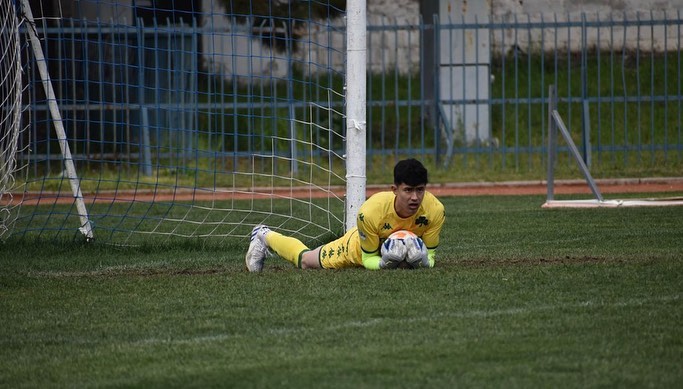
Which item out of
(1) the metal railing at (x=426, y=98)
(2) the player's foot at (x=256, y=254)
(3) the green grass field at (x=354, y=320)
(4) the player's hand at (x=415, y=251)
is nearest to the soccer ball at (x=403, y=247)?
(4) the player's hand at (x=415, y=251)

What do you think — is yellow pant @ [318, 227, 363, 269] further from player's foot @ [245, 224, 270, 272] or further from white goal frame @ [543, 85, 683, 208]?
white goal frame @ [543, 85, 683, 208]

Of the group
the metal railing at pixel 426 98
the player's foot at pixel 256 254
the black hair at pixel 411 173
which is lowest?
the player's foot at pixel 256 254

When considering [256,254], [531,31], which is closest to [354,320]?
[256,254]

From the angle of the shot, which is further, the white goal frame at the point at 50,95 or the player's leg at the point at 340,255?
the white goal frame at the point at 50,95

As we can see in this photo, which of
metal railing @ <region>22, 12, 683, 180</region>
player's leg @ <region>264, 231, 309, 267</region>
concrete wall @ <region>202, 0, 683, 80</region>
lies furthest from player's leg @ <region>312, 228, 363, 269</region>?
concrete wall @ <region>202, 0, 683, 80</region>

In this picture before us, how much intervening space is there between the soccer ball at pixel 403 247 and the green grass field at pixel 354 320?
4.5 inches

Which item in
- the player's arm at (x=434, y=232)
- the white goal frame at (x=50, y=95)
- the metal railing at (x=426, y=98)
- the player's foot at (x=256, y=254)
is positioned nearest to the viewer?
the player's arm at (x=434, y=232)

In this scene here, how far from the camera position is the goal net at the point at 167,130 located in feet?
37.5

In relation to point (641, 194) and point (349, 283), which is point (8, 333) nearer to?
point (349, 283)

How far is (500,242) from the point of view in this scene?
10227mm

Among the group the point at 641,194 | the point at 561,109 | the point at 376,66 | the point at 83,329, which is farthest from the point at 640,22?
the point at 83,329

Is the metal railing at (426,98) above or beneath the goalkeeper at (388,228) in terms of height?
above

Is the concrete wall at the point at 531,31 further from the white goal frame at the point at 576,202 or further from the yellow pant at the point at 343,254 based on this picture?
the yellow pant at the point at 343,254

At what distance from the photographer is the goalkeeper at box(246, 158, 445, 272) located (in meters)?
7.88
